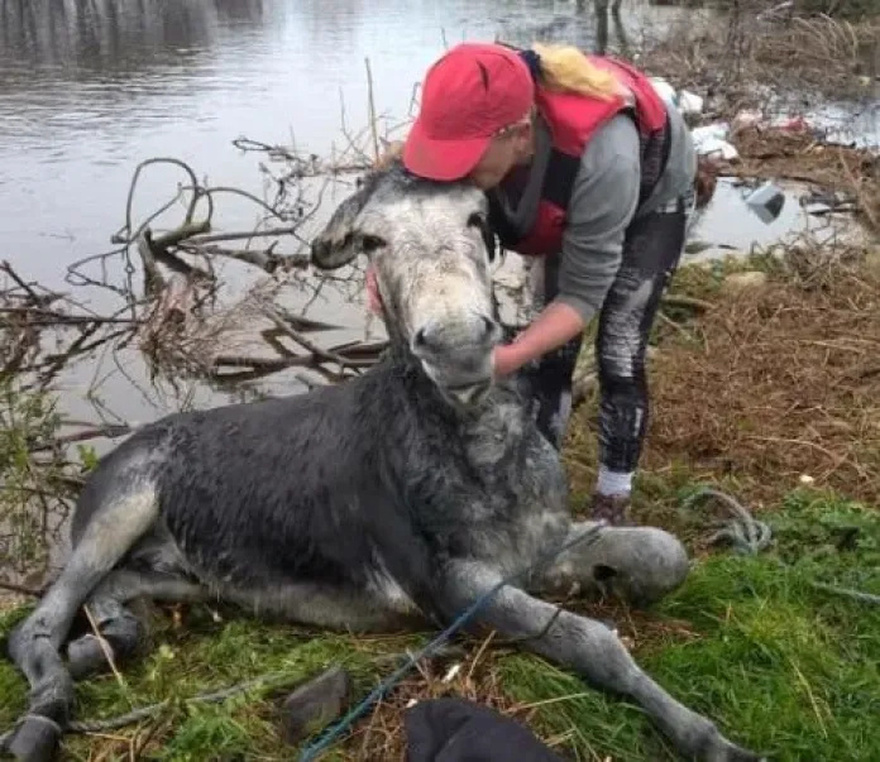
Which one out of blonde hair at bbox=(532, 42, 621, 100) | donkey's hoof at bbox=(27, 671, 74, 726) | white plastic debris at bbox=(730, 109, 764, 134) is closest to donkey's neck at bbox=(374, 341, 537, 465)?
blonde hair at bbox=(532, 42, 621, 100)

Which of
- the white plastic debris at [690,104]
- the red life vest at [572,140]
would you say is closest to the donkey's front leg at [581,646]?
the red life vest at [572,140]

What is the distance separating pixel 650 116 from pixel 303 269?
21.8 feet

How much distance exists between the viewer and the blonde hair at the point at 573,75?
385cm

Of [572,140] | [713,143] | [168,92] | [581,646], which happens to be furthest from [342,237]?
[168,92]

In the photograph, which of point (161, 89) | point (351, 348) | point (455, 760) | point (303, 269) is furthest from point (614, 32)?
point (455, 760)

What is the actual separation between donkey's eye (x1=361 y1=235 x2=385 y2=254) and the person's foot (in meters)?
1.77

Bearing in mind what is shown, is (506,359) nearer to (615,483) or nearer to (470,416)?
(470,416)

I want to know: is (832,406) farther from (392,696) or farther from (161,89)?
(161,89)

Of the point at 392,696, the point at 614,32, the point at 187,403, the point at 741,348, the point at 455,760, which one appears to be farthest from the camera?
the point at 614,32

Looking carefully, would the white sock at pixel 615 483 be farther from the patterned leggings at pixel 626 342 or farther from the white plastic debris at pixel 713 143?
the white plastic debris at pixel 713 143

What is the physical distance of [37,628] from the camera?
13.6ft

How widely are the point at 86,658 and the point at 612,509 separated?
7.02ft

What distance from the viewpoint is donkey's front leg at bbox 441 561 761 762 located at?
326cm

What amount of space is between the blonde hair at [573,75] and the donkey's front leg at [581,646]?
1606 millimetres
